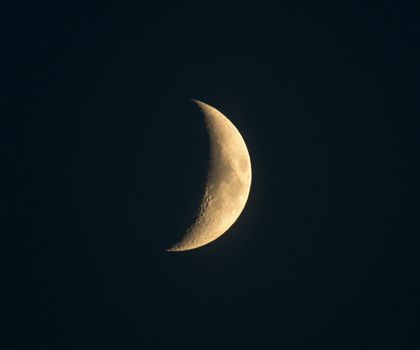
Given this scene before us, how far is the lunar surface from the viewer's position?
706 cm

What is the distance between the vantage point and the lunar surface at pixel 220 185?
706cm

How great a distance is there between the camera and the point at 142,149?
642 cm

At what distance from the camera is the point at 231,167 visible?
7344 millimetres

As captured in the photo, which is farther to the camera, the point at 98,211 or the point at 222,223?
the point at 222,223

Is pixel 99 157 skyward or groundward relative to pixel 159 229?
skyward

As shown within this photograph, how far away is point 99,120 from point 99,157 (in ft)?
2.00

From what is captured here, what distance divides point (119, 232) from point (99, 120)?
5.98 ft

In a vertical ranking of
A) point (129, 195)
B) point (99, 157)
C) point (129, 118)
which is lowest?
point (129, 195)

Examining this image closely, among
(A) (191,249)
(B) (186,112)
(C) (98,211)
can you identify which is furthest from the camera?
(A) (191,249)

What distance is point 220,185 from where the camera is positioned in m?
7.17

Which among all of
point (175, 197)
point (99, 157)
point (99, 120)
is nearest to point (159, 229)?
point (175, 197)

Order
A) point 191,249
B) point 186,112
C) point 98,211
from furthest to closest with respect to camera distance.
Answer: point 191,249 < point 186,112 < point 98,211

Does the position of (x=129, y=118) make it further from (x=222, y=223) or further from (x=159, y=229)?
(x=222, y=223)

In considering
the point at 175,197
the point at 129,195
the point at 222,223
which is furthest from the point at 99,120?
the point at 222,223
